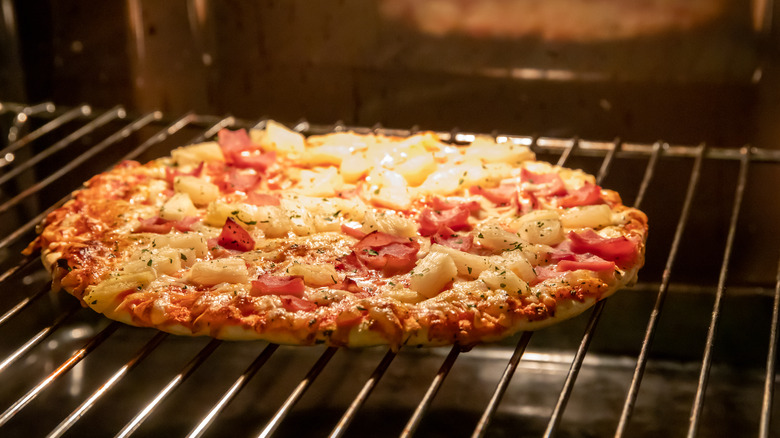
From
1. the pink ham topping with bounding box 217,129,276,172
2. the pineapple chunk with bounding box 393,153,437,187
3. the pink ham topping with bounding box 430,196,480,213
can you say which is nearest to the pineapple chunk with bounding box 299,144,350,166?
the pink ham topping with bounding box 217,129,276,172

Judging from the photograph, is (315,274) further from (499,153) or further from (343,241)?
(499,153)

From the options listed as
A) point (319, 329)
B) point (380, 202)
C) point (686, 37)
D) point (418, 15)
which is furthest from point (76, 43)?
point (686, 37)

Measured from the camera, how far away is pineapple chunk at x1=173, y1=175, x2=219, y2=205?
2.47 meters

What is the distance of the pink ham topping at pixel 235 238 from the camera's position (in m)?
2.16

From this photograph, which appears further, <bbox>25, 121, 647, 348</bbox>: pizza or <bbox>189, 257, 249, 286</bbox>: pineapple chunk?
<bbox>189, 257, 249, 286</bbox>: pineapple chunk

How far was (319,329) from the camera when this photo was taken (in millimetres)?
1776

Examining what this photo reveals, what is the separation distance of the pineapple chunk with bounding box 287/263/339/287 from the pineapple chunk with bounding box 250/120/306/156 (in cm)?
87

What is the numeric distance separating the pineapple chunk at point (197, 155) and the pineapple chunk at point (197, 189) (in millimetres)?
234

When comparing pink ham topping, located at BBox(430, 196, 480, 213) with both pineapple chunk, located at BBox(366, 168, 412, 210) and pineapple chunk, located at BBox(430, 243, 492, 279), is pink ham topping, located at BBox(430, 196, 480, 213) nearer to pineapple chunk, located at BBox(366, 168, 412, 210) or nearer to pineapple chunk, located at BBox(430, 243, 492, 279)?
pineapple chunk, located at BBox(366, 168, 412, 210)

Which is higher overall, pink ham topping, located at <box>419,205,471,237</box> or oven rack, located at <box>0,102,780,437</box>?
pink ham topping, located at <box>419,205,471,237</box>

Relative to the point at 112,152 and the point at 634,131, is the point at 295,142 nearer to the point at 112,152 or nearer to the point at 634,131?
the point at 112,152

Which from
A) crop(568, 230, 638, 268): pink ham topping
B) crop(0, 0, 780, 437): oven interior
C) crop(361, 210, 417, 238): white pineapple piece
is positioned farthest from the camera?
crop(0, 0, 780, 437): oven interior

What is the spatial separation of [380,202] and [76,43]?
1639 mm

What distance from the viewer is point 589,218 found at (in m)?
2.25
